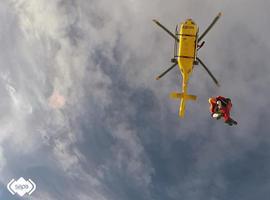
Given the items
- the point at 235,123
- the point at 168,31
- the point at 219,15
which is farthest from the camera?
the point at 235,123

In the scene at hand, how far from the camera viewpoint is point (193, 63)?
72.1m

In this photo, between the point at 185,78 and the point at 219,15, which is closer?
the point at 219,15

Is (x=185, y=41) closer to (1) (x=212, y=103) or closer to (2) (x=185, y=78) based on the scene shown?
(2) (x=185, y=78)

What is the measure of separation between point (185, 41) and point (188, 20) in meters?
3.74

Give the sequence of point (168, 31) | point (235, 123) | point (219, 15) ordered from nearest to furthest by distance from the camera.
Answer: point (219, 15), point (168, 31), point (235, 123)

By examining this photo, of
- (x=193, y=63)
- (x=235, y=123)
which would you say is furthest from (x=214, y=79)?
(x=235, y=123)

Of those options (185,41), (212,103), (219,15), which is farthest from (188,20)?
(212,103)

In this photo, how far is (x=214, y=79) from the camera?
70312 mm

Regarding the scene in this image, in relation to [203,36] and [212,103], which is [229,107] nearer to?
[212,103]

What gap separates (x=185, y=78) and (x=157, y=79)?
23.0 ft

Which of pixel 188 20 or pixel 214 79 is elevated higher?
pixel 188 20

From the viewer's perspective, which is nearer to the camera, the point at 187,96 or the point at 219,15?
the point at 219,15

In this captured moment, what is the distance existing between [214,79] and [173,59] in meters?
7.00

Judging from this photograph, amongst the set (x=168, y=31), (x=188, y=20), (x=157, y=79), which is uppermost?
(x=188, y=20)
